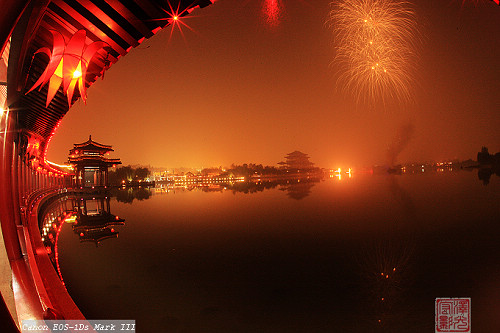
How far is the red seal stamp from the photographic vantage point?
2.49 meters

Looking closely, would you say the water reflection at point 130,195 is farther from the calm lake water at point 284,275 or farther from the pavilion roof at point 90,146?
the calm lake water at point 284,275

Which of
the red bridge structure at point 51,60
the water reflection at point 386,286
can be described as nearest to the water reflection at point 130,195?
the water reflection at point 386,286

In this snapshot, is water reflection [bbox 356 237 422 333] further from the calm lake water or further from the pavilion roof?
the pavilion roof

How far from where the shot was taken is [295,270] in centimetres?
498

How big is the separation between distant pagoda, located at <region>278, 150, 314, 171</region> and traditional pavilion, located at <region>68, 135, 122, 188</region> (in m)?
57.2

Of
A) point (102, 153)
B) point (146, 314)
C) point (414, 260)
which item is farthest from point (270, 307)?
point (102, 153)

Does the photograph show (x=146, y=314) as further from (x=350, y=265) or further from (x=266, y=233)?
(x=266, y=233)

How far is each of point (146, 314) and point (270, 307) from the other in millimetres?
1532

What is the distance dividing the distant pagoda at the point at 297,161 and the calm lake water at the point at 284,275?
68.2 metres

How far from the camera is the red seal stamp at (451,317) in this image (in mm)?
2488

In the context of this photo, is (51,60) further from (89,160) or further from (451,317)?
(89,160)

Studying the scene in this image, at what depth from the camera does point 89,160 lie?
2180 cm

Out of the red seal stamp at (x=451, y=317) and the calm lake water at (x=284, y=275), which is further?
the calm lake water at (x=284, y=275)

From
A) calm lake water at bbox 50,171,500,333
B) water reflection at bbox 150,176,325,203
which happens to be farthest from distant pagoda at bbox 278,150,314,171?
calm lake water at bbox 50,171,500,333
